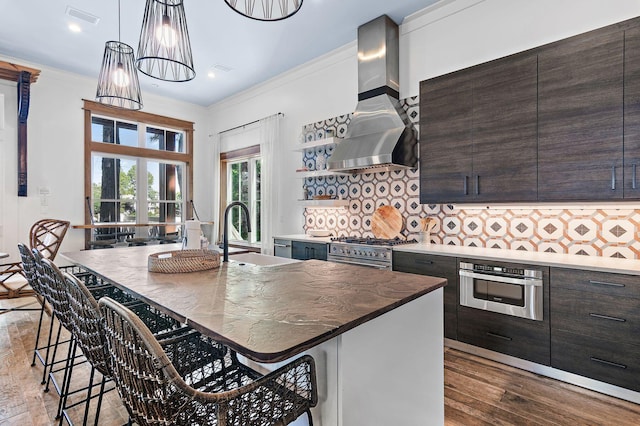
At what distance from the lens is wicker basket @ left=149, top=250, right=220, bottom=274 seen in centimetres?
187

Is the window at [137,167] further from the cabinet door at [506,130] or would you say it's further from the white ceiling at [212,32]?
the cabinet door at [506,130]

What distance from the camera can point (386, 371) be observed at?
4.17ft

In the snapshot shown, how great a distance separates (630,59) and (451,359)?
240 centimetres

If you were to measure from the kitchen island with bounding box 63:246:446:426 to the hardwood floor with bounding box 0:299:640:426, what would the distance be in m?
0.59

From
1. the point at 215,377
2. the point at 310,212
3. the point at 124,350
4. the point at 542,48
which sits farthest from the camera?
the point at 310,212

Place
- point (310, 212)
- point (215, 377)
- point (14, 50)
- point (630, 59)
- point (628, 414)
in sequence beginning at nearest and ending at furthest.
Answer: point (215, 377)
point (628, 414)
point (630, 59)
point (14, 50)
point (310, 212)

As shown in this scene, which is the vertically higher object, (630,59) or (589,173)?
(630,59)

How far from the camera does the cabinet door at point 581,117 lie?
2158 millimetres

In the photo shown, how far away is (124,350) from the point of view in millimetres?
977

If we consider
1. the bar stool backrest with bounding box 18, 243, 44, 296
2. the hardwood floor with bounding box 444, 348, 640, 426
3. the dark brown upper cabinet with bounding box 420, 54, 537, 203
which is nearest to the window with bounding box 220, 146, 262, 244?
the bar stool backrest with bounding box 18, 243, 44, 296

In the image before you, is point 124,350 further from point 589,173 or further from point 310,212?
point 310,212

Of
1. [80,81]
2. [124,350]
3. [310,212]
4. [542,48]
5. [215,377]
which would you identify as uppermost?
[80,81]

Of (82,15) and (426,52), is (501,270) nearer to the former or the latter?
(426,52)

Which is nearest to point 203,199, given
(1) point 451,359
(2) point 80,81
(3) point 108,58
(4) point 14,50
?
(2) point 80,81
